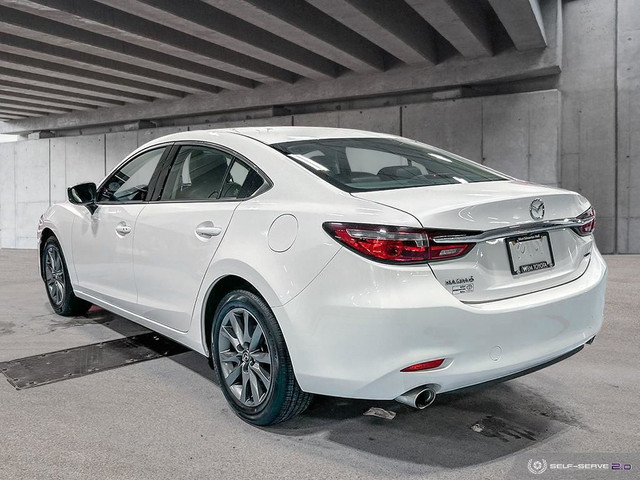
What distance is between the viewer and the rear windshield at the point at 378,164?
2.68 m

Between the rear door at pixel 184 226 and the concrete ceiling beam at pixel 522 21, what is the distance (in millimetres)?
7337

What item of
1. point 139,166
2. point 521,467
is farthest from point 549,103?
point 521,467

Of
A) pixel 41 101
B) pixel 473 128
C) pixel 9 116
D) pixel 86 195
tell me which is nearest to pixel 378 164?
pixel 86 195

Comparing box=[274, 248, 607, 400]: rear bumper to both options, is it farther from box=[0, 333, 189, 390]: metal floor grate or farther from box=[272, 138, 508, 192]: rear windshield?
box=[0, 333, 189, 390]: metal floor grate

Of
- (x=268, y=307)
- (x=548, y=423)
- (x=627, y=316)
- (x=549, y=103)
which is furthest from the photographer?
(x=549, y=103)

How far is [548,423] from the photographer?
2809 millimetres

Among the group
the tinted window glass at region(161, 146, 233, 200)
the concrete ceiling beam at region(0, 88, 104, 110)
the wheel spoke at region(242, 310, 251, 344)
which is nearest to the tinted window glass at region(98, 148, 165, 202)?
the tinted window glass at region(161, 146, 233, 200)

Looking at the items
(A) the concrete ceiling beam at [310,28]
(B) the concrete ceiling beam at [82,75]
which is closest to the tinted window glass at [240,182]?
(A) the concrete ceiling beam at [310,28]

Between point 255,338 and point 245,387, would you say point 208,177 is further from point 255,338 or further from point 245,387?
point 245,387

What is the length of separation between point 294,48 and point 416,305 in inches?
417

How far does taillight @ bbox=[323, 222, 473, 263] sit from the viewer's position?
219 cm

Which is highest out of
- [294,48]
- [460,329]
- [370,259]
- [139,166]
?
[294,48]

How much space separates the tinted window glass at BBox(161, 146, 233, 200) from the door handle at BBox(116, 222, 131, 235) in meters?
0.34

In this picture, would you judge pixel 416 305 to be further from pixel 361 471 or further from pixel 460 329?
pixel 361 471
